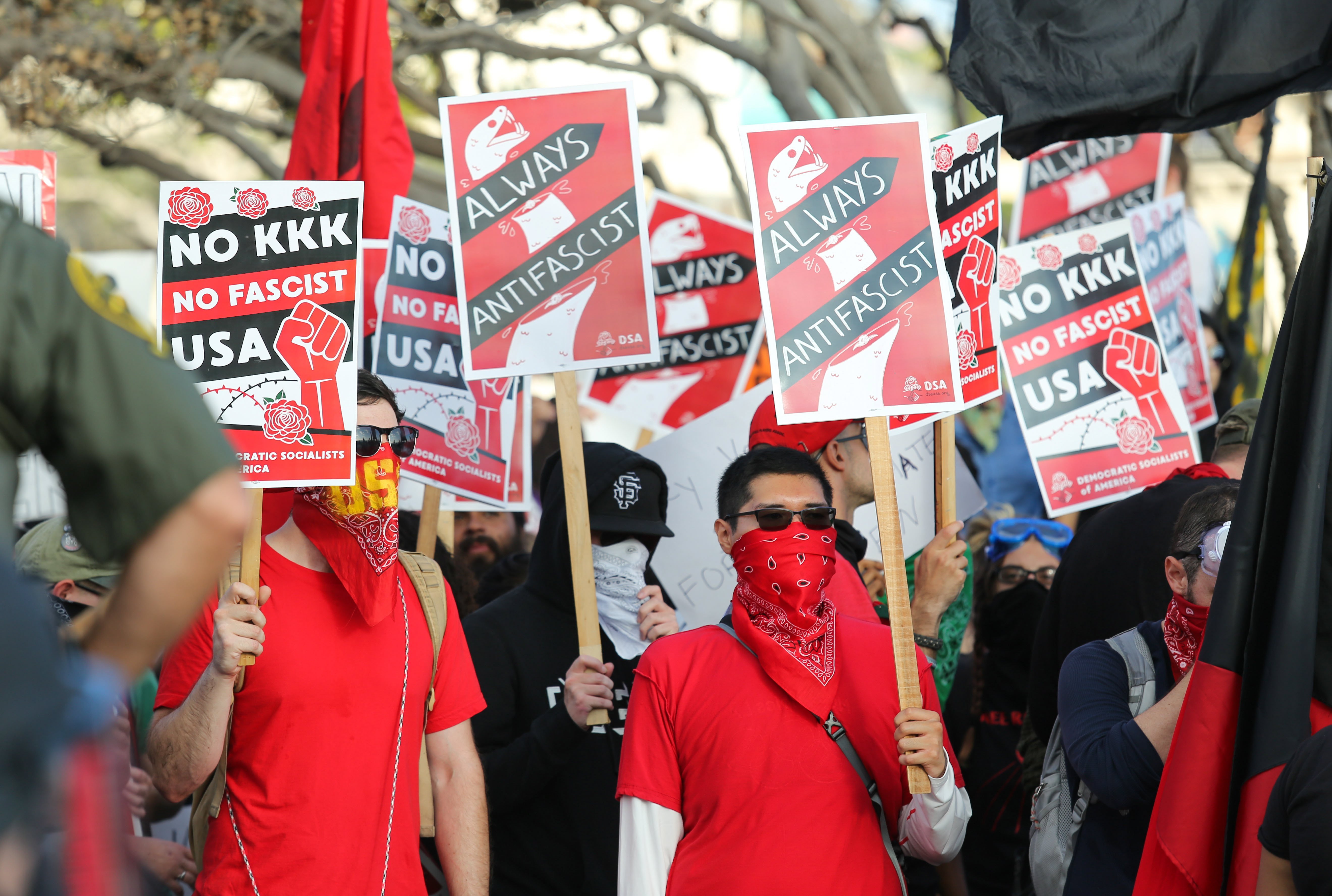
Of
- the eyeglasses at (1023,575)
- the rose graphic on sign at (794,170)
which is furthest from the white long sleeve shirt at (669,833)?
the eyeglasses at (1023,575)

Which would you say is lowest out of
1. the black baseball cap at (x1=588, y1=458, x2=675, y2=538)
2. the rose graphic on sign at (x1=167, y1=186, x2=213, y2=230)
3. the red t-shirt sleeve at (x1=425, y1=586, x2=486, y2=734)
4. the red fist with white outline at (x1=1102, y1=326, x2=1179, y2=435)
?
the red t-shirt sleeve at (x1=425, y1=586, x2=486, y2=734)

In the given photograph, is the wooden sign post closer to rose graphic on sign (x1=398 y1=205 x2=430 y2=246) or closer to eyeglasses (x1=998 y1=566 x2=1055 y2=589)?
eyeglasses (x1=998 y1=566 x2=1055 y2=589)

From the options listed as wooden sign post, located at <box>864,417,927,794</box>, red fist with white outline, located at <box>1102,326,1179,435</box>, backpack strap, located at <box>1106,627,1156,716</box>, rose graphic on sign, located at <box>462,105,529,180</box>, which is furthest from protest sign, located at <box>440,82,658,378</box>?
red fist with white outline, located at <box>1102,326,1179,435</box>

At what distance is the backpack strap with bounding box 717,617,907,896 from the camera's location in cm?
316

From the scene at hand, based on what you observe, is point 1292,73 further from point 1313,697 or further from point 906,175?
point 1313,697

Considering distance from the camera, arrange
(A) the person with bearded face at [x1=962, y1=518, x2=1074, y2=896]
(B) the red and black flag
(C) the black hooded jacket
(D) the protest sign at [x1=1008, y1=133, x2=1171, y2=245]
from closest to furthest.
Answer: (B) the red and black flag
(C) the black hooded jacket
(A) the person with bearded face at [x1=962, y1=518, x2=1074, y2=896]
(D) the protest sign at [x1=1008, y1=133, x2=1171, y2=245]

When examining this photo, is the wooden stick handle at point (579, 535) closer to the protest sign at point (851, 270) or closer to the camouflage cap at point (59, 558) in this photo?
the protest sign at point (851, 270)

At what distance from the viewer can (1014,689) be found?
202 inches

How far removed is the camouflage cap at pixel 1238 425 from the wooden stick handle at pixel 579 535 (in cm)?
218

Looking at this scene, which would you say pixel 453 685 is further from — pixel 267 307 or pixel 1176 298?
pixel 1176 298

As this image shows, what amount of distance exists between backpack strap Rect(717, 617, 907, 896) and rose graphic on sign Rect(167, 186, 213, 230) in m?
2.03

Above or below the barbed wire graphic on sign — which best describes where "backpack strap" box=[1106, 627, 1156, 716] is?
below

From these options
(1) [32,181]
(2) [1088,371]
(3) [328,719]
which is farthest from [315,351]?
(2) [1088,371]

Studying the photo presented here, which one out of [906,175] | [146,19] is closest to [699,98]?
[146,19]
